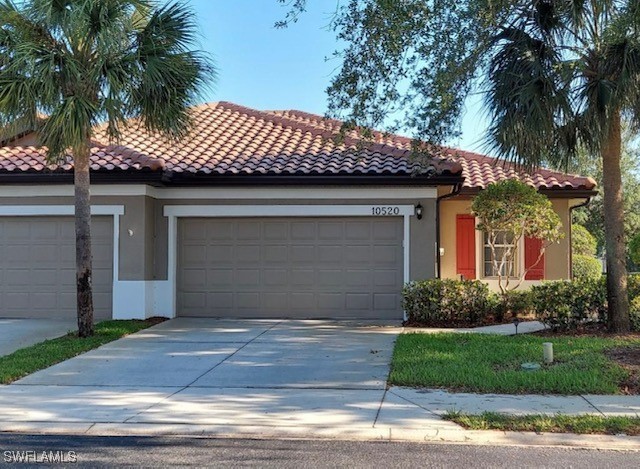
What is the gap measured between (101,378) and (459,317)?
7156mm

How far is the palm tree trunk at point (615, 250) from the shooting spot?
1091cm

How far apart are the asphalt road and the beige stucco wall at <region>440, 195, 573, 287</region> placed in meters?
11.0

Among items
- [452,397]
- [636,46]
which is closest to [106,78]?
[452,397]

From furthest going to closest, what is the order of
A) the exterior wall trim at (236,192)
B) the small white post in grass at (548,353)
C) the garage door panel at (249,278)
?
the garage door panel at (249,278) → the exterior wall trim at (236,192) → the small white post in grass at (548,353)

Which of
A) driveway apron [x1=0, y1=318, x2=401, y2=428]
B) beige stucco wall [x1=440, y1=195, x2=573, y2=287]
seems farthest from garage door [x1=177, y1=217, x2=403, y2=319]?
beige stucco wall [x1=440, y1=195, x2=573, y2=287]

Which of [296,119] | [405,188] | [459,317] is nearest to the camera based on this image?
[459,317]

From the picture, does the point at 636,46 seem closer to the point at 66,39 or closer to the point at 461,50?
the point at 461,50

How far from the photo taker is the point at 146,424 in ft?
21.4

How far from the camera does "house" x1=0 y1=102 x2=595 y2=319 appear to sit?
1362cm

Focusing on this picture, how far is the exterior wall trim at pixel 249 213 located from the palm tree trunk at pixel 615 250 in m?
4.14

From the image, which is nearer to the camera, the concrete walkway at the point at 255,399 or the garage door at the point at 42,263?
the concrete walkway at the point at 255,399

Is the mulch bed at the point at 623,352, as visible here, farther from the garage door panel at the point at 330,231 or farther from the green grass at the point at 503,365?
the garage door panel at the point at 330,231

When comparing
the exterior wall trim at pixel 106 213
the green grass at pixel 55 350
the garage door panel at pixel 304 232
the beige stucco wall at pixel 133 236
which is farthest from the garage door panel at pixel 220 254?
the green grass at pixel 55 350

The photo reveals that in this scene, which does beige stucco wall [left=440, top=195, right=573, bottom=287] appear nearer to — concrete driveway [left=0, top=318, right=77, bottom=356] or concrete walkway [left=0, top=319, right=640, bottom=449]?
concrete walkway [left=0, top=319, right=640, bottom=449]
